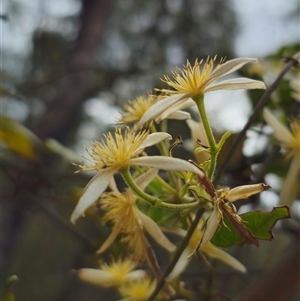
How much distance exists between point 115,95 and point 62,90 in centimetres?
26

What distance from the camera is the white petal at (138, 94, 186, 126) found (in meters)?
0.27

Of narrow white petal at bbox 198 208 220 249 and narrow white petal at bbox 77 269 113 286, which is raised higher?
narrow white petal at bbox 198 208 220 249

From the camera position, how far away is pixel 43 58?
2.11 metres

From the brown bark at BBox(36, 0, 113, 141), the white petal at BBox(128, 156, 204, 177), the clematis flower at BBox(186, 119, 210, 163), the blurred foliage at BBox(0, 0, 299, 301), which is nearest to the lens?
the white petal at BBox(128, 156, 204, 177)

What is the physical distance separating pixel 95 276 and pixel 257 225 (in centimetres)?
17

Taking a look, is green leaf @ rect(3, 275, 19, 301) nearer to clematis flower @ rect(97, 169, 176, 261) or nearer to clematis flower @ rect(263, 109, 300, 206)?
clematis flower @ rect(97, 169, 176, 261)

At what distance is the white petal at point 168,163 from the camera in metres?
0.23

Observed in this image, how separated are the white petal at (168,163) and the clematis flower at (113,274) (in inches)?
5.8

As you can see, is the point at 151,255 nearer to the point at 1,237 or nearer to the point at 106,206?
the point at 106,206

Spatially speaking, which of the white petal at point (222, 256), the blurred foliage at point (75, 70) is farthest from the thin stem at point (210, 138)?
the blurred foliage at point (75, 70)

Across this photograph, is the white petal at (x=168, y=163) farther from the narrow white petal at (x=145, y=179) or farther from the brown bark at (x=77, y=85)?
the brown bark at (x=77, y=85)

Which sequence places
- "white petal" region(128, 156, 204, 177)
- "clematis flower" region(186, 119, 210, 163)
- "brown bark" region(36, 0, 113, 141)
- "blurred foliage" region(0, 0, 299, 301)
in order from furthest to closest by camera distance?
"brown bark" region(36, 0, 113, 141)
"blurred foliage" region(0, 0, 299, 301)
"clematis flower" region(186, 119, 210, 163)
"white petal" region(128, 156, 204, 177)

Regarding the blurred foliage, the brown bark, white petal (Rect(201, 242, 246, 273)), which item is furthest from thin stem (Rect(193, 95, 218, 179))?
the brown bark

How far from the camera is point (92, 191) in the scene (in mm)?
251
